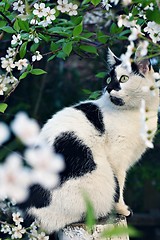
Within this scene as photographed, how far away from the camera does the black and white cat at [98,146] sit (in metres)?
2.23

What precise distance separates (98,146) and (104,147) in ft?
0.13

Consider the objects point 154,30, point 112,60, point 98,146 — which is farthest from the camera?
point 112,60

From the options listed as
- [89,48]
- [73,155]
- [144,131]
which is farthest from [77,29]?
[144,131]

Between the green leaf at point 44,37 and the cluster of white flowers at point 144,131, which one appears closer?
the cluster of white flowers at point 144,131

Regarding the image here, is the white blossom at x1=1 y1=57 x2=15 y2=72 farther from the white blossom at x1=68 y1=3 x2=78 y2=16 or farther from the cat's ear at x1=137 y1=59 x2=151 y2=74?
the cat's ear at x1=137 y1=59 x2=151 y2=74

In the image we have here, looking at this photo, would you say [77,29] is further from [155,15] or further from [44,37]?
[155,15]

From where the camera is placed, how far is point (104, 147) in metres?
2.34

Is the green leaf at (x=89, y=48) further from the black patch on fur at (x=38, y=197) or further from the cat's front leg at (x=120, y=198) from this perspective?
the black patch on fur at (x=38, y=197)

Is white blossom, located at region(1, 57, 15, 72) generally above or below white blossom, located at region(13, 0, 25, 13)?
below

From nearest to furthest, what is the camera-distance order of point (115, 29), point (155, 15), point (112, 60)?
point (155, 15)
point (112, 60)
point (115, 29)

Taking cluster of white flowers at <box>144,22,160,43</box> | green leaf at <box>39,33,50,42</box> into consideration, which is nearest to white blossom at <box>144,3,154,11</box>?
cluster of white flowers at <box>144,22,160,43</box>

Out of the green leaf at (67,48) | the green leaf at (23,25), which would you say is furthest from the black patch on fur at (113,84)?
the green leaf at (23,25)

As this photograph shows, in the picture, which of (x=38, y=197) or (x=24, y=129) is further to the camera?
(x=38, y=197)

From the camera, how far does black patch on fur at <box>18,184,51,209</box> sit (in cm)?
225
